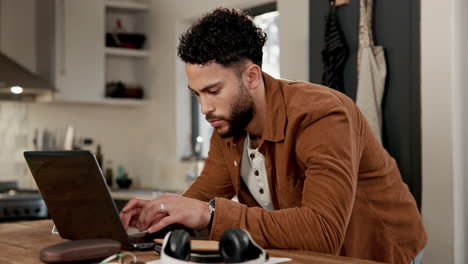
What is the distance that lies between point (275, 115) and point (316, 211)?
344mm

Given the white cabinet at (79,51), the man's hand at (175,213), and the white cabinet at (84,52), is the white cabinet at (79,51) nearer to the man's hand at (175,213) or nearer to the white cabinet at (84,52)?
the white cabinet at (84,52)

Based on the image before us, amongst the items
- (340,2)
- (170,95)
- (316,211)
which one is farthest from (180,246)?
(170,95)

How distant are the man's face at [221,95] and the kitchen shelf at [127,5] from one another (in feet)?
11.1

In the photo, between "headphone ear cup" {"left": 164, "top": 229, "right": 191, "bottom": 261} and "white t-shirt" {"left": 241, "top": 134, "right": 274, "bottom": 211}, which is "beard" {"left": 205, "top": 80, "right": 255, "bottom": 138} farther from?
"headphone ear cup" {"left": 164, "top": 229, "right": 191, "bottom": 261}

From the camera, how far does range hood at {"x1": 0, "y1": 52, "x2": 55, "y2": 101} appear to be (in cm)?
419

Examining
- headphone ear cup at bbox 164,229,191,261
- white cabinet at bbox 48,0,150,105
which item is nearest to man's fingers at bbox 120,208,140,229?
headphone ear cup at bbox 164,229,191,261

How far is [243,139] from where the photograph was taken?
6.09ft

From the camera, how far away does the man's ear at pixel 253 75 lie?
1729mm

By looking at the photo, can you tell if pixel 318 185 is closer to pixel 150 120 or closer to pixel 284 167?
pixel 284 167

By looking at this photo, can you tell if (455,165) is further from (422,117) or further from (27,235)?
(27,235)

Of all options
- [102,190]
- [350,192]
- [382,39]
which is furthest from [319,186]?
[382,39]

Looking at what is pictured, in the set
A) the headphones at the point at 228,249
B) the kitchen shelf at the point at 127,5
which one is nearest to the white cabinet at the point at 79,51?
the kitchen shelf at the point at 127,5

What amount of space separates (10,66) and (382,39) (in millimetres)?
2641

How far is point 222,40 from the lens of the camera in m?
1.67
